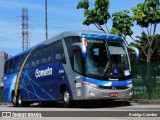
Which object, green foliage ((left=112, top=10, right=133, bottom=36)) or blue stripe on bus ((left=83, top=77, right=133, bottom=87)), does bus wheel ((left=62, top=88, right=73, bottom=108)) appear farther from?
green foliage ((left=112, top=10, right=133, bottom=36))

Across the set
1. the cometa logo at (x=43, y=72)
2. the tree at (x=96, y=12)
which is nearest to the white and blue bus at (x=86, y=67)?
the cometa logo at (x=43, y=72)

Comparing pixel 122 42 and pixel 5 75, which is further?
pixel 5 75

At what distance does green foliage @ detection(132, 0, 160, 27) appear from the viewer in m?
27.7

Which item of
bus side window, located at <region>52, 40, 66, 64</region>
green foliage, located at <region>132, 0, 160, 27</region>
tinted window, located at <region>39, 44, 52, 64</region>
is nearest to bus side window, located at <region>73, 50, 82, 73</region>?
bus side window, located at <region>52, 40, 66, 64</region>

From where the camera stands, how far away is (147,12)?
91.0 feet

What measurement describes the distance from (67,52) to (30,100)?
688 cm

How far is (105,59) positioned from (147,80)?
18.4 feet

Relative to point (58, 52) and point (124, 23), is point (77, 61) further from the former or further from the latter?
point (124, 23)

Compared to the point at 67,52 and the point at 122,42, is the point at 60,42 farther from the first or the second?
the point at 122,42

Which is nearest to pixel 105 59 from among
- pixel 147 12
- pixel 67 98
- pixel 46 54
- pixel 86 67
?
pixel 86 67

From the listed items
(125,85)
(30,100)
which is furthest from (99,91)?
(30,100)

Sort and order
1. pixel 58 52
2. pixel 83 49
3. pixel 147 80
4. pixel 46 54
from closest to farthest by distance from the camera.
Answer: pixel 83 49 → pixel 58 52 → pixel 46 54 → pixel 147 80

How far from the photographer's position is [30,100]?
2528 cm

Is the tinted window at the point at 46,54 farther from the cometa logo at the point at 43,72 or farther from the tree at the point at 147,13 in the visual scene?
the tree at the point at 147,13
